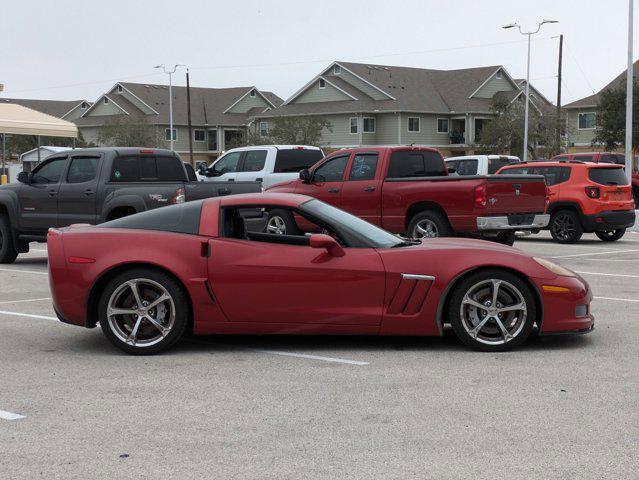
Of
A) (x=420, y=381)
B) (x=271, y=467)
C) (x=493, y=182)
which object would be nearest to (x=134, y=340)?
(x=420, y=381)

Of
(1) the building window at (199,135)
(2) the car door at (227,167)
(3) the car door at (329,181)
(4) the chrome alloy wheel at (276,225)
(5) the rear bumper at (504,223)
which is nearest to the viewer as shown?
(4) the chrome alloy wheel at (276,225)

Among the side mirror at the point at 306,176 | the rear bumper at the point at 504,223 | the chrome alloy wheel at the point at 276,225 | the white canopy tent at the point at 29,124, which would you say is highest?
the white canopy tent at the point at 29,124

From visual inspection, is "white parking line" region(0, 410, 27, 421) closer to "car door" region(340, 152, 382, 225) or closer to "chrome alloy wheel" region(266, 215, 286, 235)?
"chrome alloy wheel" region(266, 215, 286, 235)

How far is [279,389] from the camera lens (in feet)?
21.0

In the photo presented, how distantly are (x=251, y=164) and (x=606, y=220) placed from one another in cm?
770

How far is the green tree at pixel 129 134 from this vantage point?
240ft

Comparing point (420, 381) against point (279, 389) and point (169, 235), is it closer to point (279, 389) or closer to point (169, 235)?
point (279, 389)

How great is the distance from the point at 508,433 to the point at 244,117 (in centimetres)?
7825

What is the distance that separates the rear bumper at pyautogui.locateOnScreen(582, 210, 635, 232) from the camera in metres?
18.8

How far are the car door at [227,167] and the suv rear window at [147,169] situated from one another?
5067mm

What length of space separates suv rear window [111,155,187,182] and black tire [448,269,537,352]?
8.46 meters

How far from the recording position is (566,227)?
19.3m

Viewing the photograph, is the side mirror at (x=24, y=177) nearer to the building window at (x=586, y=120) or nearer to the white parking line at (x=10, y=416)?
the white parking line at (x=10, y=416)

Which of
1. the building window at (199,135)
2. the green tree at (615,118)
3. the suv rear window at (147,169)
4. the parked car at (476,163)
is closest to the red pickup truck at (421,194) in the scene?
the suv rear window at (147,169)
